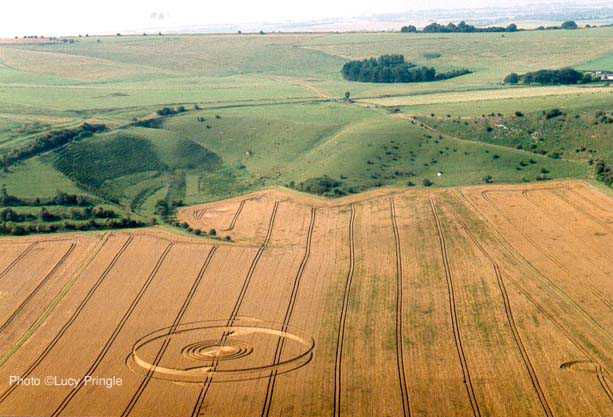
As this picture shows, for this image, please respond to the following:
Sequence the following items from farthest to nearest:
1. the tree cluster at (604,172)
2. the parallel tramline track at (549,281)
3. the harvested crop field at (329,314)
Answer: the tree cluster at (604,172), the parallel tramline track at (549,281), the harvested crop field at (329,314)

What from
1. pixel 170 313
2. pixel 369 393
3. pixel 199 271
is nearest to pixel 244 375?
pixel 369 393

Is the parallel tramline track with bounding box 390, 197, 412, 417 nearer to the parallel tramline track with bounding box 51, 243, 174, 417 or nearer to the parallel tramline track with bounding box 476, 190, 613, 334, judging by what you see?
the parallel tramline track with bounding box 476, 190, 613, 334

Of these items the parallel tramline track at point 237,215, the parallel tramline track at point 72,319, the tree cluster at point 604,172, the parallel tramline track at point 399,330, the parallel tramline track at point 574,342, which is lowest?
the parallel tramline track at point 237,215

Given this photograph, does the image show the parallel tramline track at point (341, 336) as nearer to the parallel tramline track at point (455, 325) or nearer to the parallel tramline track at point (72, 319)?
the parallel tramline track at point (455, 325)

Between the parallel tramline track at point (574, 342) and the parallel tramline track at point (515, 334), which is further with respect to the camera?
the parallel tramline track at point (574, 342)

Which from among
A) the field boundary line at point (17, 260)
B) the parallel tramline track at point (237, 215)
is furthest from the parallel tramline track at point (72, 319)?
the parallel tramline track at point (237, 215)

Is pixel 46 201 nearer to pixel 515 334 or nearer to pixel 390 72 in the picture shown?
pixel 515 334

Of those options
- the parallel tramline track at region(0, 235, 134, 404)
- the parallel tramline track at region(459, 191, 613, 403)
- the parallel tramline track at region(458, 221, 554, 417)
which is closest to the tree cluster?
the parallel tramline track at region(458, 221, 554, 417)
